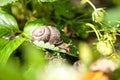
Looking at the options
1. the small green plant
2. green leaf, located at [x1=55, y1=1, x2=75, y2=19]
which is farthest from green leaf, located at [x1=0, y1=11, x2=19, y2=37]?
green leaf, located at [x1=55, y1=1, x2=75, y2=19]

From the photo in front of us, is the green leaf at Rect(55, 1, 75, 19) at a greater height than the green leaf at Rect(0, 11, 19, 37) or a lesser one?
lesser

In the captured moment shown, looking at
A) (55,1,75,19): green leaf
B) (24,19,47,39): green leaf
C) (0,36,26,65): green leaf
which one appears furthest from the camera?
(55,1,75,19): green leaf

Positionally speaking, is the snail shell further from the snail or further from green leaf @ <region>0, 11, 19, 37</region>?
green leaf @ <region>0, 11, 19, 37</region>

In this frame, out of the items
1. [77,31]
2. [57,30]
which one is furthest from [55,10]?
[57,30]

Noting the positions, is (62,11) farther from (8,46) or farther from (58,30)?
(8,46)

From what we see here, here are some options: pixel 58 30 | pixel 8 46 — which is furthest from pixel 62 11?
pixel 8 46

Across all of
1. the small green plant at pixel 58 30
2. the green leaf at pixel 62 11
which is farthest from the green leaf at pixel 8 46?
the green leaf at pixel 62 11

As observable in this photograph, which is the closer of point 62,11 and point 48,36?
point 48,36

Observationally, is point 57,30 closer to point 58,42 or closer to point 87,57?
point 58,42

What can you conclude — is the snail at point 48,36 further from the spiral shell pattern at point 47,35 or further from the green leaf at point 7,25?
the green leaf at point 7,25
